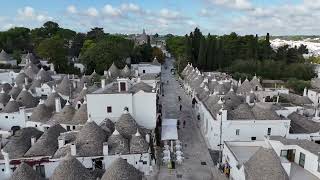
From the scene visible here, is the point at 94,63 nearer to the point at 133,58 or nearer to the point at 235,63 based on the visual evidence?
the point at 133,58

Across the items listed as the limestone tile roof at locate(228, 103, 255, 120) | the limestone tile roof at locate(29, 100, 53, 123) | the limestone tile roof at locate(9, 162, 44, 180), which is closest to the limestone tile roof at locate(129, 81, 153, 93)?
the limestone tile roof at locate(228, 103, 255, 120)

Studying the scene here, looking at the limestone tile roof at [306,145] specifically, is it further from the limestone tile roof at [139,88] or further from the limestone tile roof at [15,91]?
the limestone tile roof at [15,91]

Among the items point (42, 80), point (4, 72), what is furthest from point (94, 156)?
point (4, 72)

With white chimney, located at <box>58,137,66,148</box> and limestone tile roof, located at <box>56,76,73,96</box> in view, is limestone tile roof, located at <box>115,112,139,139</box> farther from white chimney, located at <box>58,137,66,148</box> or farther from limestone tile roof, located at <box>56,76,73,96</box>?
limestone tile roof, located at <box>56,76,73,96</box>

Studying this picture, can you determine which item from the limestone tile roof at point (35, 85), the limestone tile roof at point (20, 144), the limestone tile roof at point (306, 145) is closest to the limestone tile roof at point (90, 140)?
the limestone tile roof at point (20, 144)

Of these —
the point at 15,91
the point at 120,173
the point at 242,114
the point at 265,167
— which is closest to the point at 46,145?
the point at 120,173
